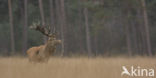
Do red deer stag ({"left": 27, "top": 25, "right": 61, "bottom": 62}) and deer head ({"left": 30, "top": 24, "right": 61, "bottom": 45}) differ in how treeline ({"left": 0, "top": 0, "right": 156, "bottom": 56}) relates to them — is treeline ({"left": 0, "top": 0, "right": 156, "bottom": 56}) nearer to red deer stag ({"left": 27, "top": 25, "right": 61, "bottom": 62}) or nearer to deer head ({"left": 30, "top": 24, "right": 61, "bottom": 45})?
red deer stag ({"left": 27, "top": 25, "right": 61, "bottom": 62})

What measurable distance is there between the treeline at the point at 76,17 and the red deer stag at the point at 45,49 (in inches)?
391

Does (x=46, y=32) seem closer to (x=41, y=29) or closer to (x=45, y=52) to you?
(x=41, y=29)

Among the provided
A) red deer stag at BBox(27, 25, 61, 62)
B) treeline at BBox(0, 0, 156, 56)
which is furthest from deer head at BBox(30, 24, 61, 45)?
treeline at BBox(0, 0, 156, 56)

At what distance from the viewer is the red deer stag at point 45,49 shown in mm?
9578

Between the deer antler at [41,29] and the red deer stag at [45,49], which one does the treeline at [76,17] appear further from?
the deer antler at [41,29]

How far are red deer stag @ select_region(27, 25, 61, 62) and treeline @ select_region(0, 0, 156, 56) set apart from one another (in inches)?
391

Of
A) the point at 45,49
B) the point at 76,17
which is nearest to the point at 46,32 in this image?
the point at 45,49

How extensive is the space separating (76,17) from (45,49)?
3094 cm

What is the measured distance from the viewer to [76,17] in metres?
40.7

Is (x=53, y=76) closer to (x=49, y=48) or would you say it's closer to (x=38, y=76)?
(x=38, y=76)

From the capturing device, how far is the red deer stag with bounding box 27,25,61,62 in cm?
958

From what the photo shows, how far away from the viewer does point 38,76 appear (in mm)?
5367

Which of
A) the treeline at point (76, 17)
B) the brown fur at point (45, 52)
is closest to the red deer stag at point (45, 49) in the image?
the brown fur at point (45, 52)

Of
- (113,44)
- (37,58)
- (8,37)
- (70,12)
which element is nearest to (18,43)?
(8,37)
